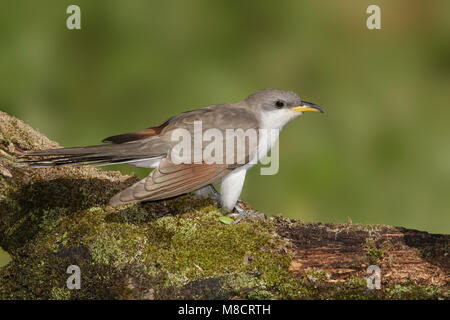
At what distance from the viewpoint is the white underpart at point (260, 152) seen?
16.4 feet

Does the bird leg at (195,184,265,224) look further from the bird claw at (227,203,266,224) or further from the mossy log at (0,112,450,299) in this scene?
the mossy log at (0,112,450,299)

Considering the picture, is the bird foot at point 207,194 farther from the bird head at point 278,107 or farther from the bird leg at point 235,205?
the bird head at point 278,107

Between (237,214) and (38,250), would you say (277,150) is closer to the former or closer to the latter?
(237,214)

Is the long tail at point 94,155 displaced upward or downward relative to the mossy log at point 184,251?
upward

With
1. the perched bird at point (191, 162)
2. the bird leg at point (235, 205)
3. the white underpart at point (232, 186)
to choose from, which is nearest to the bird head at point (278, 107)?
the perched bird at point (191, 162)

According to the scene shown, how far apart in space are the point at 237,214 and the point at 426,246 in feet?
5.11

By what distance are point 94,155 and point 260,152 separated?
1.50 metres

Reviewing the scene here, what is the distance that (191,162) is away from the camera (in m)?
4.75

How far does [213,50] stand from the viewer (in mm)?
6770

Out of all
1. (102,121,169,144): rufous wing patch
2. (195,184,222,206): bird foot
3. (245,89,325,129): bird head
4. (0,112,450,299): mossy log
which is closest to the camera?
(0,112,450,299): mossy log

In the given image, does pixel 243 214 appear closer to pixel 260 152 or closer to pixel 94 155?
pixel 260 152

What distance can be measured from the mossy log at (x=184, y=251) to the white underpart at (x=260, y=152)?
187 millimetres

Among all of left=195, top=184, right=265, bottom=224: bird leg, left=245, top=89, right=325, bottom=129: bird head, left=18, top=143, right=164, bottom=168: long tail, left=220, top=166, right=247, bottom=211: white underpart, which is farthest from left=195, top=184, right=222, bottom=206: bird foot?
left=245, top=89, right=325, bottom=129: bird head

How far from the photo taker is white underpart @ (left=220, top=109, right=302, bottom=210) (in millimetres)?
4992
